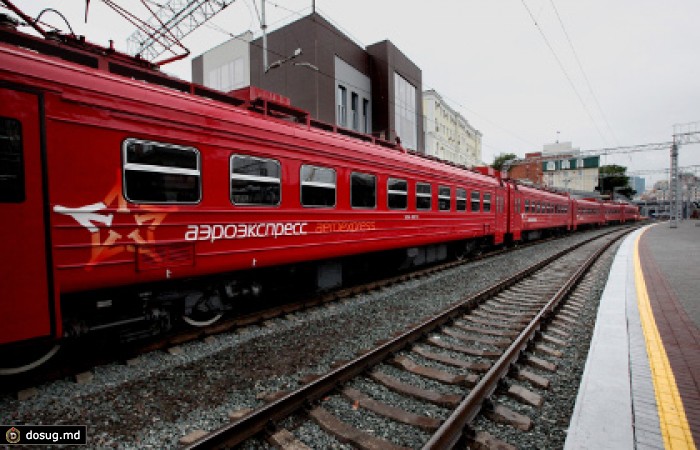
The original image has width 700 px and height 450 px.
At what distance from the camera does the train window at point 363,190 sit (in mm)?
7141

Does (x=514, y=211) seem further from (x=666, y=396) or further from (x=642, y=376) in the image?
(x=666, y=396)

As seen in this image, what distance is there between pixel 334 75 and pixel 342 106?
6.45ft

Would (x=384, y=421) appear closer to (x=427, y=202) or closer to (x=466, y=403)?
(x=466, y=403)

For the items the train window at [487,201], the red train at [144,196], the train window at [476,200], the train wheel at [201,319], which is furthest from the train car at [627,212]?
the train wheel at [201,319]

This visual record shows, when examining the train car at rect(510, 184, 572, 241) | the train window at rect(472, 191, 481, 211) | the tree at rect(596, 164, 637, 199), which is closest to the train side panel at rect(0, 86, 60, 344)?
the train window at rect(472, 191, 481, 211)

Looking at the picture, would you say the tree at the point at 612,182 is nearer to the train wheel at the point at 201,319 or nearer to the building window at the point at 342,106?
the building window at the point at 342,106

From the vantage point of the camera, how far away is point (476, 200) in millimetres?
12594

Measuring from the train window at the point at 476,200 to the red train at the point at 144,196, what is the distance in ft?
20.3

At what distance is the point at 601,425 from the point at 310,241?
174 inches

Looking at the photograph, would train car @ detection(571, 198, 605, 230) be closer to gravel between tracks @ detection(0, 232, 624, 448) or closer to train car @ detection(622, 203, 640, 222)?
train car @ detection(622, 203, 640, 222)

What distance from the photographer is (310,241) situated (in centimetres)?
620

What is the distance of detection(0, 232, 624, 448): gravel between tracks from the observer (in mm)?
3076

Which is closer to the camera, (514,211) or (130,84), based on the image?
(130,84)

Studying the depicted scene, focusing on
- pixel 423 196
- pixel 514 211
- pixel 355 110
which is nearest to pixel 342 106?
pixel 355 110
